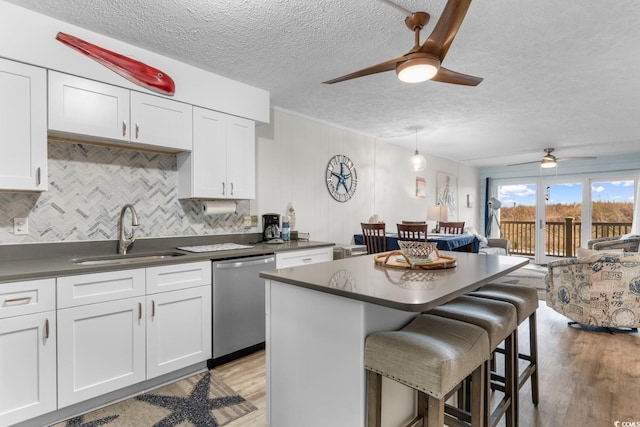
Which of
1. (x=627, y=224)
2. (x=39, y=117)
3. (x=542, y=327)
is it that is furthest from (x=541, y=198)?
(x=39, y=117)

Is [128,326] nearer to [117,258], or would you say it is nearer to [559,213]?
[117,258]

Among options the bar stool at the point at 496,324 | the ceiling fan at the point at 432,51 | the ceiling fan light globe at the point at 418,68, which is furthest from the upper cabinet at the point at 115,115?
the bar stool at the point at 496,324

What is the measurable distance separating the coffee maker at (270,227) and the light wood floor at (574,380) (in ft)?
3.77

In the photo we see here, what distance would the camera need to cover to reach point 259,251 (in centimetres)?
274

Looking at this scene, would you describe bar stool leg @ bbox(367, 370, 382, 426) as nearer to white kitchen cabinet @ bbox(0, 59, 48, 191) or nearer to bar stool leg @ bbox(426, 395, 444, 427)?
bar stool leg @ bbox(426, 395, 444, 427)

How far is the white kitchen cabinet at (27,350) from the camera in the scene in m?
1.69

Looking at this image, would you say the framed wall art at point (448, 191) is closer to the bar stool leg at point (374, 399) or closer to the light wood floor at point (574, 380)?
the light wood floor at point (574, 380)

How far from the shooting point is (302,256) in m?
3.14

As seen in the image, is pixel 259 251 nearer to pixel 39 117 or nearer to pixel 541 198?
pixel 39 117

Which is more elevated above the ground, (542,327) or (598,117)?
(598,117)

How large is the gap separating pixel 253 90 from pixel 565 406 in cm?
338

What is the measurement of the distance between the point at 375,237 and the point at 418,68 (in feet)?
8.71

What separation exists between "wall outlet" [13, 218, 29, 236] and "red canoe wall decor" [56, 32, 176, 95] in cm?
117

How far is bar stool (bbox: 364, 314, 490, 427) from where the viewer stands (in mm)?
1156
